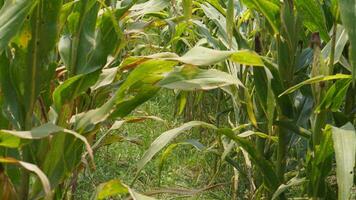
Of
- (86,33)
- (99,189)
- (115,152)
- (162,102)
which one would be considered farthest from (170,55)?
(162,102)

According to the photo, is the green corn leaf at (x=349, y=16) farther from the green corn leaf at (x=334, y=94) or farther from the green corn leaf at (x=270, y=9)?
the green corn leaf at (x=270, y=9)

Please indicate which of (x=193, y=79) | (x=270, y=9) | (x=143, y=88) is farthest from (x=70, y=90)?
(x=270, y=9)

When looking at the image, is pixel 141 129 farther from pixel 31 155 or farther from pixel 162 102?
pixel 31 155

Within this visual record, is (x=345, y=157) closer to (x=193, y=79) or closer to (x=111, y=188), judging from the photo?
(x=193, y=79)

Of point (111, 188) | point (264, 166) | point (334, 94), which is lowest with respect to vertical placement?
point (264, 166)

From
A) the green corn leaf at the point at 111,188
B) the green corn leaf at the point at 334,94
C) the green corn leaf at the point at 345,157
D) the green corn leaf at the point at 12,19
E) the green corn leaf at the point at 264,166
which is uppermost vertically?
the green corn leaf at the point at 12,19

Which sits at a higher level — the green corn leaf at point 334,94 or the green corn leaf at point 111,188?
the green corn leaf at point 334,94

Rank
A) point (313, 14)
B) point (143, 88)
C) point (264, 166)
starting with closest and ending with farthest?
1. point (143, 88)
2. point (313, 14)
3. point (264, 166)

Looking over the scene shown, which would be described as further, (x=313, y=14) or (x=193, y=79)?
(x=313, y=14)

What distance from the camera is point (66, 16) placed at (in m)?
1.27

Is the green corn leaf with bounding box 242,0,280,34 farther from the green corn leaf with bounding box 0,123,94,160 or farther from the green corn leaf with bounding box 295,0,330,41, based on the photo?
the green corn leaf with bounding box 0,123,94,160

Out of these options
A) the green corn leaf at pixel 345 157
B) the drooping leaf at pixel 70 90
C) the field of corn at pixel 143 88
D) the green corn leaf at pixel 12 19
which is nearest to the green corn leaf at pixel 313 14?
the field of corn at pixel 143 88

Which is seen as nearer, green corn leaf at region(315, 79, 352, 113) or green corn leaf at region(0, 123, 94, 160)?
green corn leaf at region(0, 123, 94, 160)

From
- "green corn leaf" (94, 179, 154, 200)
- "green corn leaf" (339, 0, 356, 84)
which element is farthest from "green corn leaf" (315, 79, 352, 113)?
"green corn leaf" (94, 179, 154, 200)
